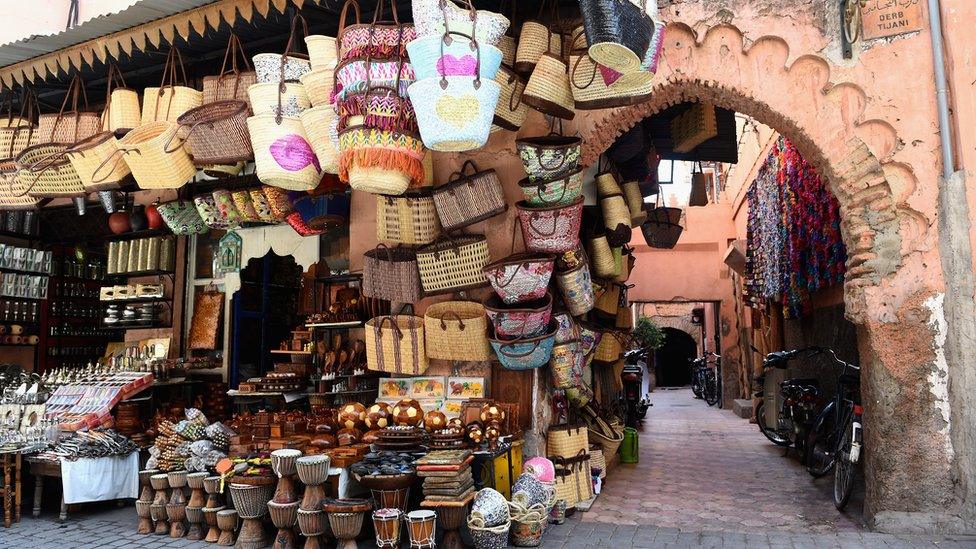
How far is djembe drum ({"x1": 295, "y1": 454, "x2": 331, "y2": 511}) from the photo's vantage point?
14.1ft

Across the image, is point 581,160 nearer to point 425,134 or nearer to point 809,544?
point 425,134

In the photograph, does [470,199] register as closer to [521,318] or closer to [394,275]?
[394,275]

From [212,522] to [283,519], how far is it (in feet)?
2.41

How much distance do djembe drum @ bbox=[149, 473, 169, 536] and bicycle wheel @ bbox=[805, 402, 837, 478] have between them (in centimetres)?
540

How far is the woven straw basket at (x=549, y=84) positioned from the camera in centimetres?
448

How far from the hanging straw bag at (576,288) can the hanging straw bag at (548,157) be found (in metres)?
0.74

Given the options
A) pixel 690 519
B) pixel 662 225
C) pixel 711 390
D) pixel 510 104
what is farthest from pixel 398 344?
pixel 711 390

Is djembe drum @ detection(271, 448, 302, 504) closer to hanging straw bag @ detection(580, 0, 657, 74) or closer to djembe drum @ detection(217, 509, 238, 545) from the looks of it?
djembe drum @ detection(217, 509, 238, 545)

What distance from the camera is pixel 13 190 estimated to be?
6.21 meters

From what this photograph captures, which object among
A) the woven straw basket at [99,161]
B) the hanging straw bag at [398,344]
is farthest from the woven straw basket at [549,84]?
the woven straw basket at [99,161]

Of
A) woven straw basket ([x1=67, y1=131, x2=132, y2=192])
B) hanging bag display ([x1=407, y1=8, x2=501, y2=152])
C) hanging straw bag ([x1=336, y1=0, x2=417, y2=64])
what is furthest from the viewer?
woven straw basket ([x1=67, y1=131, x2=132, y2=192])

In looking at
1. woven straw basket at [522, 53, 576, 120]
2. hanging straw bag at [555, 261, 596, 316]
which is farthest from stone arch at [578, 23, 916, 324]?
hanging straw bag at [555, 261, 596, 316]

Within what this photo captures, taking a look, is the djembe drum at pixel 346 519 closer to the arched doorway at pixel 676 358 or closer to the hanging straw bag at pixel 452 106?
the hanging straw bag at pixel 452 106

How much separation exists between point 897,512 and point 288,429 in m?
4.30
